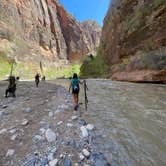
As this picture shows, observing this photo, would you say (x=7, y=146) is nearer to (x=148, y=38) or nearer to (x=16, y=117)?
(x=16, y=117)

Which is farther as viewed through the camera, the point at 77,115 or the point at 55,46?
the point at 55,46

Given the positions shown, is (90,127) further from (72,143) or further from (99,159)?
(99,159)

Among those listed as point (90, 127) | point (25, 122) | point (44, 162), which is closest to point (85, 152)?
point (44, 162)

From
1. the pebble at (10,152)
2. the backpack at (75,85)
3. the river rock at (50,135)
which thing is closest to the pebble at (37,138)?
the river rock at (50,135)

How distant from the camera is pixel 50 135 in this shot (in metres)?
6.02

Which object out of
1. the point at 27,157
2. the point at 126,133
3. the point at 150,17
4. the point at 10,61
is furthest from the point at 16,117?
the point at 10,61

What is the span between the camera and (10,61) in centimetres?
6275

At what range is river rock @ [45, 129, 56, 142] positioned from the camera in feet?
19.0

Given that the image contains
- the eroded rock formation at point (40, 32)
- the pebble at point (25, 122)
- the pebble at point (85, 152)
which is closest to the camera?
the pebble at point (85, 152)

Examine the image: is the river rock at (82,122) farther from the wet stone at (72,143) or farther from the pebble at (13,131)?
the pebble at (13,131)

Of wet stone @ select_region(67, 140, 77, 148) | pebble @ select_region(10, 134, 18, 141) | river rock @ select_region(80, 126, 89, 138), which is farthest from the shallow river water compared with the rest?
pebble @ select_region(10, 134, 18, 141)

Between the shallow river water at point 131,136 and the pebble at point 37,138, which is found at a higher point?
the pebble at point 37,138

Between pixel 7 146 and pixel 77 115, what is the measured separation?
124 inches

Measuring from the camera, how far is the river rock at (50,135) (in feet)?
19.0
